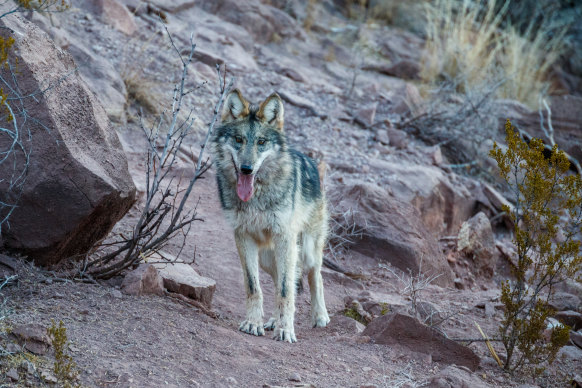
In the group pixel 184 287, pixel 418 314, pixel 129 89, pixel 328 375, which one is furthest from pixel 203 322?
pixel 129 89

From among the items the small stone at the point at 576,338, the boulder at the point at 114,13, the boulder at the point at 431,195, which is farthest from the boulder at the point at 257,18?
the small stone at the point at 576,338

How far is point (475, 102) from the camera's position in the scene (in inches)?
500

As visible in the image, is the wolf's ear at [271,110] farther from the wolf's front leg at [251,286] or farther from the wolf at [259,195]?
the wolf's front leg at [251,286]

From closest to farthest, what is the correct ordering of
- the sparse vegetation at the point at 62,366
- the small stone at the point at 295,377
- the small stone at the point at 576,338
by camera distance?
the sparse vegetation at the point at 62,366 → the small stone at the point at 295,377 → the small stone at the point at 576,338

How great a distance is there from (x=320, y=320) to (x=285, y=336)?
98 centimetres

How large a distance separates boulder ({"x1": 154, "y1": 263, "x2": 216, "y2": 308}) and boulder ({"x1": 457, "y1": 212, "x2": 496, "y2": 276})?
195 inches

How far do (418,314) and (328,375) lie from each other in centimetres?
178

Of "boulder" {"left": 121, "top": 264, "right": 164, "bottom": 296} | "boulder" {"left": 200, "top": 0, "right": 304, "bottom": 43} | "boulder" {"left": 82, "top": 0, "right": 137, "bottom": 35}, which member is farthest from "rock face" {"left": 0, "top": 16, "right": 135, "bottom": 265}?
"boulder" {"left": 200, "top": 0, "right": 304, "bottom": 43}

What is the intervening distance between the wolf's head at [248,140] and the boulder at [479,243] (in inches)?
182

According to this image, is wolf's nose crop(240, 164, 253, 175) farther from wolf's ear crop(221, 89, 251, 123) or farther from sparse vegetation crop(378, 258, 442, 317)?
sparse vegetation crop(378, 258, 442, 317)

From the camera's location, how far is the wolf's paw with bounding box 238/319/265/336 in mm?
5219

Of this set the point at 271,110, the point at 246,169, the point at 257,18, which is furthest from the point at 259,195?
the point at 257,18

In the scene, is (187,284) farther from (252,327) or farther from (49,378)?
(49,378)

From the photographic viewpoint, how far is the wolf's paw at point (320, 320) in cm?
607
